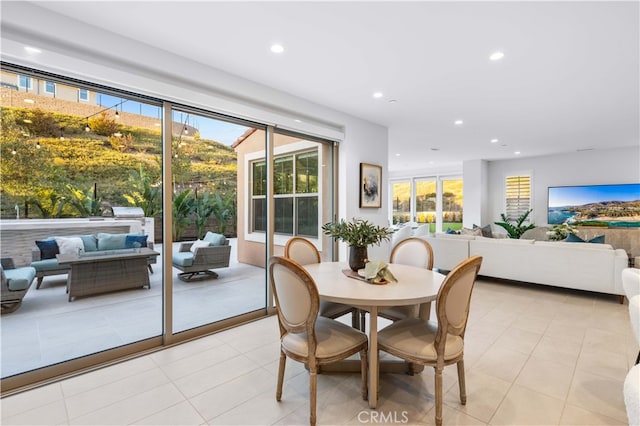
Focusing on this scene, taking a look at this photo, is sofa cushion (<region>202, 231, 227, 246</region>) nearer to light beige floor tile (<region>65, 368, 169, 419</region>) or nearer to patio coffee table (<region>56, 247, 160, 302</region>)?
patio coffee table (<region>56, 247, 160, 302</region>)

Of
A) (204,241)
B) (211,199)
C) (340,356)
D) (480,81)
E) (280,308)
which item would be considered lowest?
(340,356)

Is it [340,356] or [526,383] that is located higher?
[340,356]

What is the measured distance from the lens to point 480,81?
10.6ft

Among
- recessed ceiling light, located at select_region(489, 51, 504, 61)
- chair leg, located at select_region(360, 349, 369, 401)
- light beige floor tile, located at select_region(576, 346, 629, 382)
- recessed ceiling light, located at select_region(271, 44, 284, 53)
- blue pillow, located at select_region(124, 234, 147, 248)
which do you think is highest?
recessed ceiling light, located at select_region(271, 44, 284, 53)

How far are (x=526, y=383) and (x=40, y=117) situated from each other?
4.02 meters

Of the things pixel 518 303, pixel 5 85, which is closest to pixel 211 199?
pixel 5 85

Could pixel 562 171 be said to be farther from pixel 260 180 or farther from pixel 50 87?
Result: pixel 50 87

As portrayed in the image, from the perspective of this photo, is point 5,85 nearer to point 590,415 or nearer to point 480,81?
point 480,81

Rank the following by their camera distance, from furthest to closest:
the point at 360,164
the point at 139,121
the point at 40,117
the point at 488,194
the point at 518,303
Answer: the point at 488,194, the point at 360,164, the point at 518,303, the point at 139,121, the point at 40,117

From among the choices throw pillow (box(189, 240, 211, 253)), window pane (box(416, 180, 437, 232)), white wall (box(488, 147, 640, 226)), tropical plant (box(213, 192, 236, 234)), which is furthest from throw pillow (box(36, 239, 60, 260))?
window pane (box(416, 180, 437, 232))

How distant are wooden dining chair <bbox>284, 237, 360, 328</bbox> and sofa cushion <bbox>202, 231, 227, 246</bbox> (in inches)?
36.6

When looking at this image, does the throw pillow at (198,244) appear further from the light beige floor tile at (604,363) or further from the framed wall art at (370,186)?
the light beige floor tile at (604,363)

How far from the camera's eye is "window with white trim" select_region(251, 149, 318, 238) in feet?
11.9

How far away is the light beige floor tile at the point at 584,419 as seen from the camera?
179 centimetres
